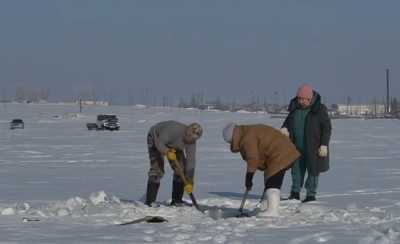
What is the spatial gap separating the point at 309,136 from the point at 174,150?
199 cm

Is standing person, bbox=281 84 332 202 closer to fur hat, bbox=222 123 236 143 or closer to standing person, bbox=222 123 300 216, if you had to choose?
standing person, bbox=222 123 300 216

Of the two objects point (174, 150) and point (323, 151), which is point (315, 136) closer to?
point (323, 151)

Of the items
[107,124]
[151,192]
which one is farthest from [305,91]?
[107,124]

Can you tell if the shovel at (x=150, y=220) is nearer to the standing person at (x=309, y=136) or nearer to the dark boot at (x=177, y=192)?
the dark boot at (x=177, y=192)

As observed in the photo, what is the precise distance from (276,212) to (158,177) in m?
2.03

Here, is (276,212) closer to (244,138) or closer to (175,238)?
(244,138)

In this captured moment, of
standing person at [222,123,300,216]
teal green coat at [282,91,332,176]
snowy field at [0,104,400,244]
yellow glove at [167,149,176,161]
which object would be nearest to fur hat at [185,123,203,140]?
yellow glove at [167,149,176,161]

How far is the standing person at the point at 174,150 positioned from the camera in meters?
9.59

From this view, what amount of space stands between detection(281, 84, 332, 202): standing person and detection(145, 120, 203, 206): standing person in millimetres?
1501

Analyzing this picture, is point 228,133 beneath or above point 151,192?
above

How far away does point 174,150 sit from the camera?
9734mm

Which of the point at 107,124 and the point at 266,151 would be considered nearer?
the point at 266,151

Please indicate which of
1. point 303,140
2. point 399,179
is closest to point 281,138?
point 303,140

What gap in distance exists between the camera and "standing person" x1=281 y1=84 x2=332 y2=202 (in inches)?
409
